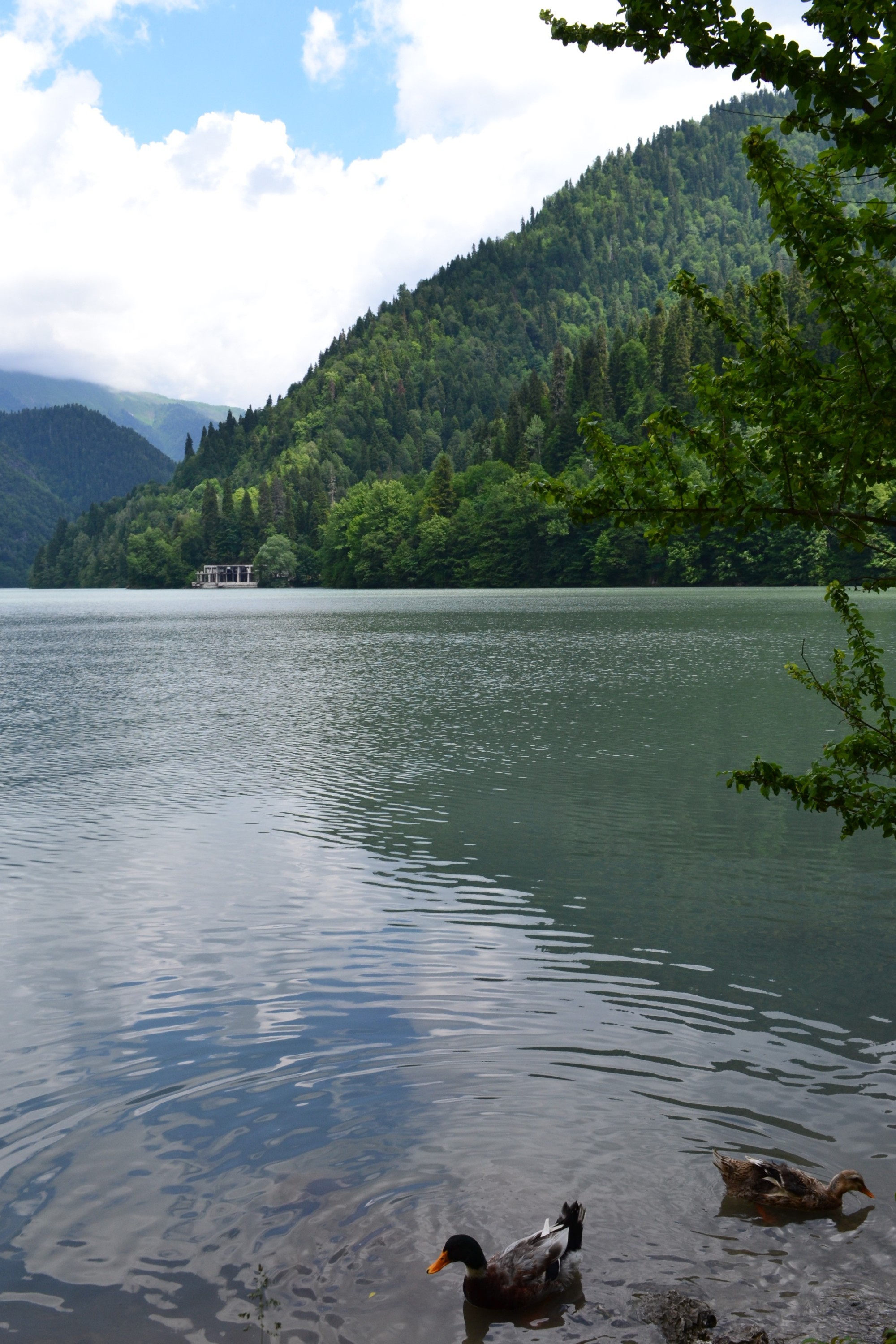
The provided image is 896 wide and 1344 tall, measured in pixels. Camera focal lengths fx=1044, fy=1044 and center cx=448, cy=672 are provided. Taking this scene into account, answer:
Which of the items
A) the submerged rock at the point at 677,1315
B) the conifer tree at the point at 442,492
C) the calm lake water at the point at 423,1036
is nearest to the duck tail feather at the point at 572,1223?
the calm lake water at the point at 423,1036

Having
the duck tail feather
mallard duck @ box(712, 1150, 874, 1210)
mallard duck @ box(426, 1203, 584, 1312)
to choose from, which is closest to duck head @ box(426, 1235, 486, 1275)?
mallard duck @ box(426, 1203, 584, 1312)

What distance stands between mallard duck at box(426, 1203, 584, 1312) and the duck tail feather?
61mm

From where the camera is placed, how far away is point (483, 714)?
31.5 meters

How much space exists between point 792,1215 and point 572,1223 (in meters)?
1.55

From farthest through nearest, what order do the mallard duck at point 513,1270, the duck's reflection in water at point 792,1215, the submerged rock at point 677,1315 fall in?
1. the duck's reflection in water at point 792,1215
2. the mallard duck at point 513,1270
3. the submerged rock at point 677,1315

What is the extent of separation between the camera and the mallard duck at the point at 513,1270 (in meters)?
6.04

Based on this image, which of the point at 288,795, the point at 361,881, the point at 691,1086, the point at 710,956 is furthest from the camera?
the point at 288,795

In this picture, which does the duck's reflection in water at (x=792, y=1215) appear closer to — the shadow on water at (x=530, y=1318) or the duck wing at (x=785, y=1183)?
the duck wing at (x=785, y=1183)

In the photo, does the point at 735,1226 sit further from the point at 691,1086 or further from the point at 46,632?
the point at 46,632

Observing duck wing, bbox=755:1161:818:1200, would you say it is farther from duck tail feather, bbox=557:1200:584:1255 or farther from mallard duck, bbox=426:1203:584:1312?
mallard duck, bbox=426:1203:584:1312

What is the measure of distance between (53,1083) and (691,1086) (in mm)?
5381

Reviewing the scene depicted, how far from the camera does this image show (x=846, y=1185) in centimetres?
680

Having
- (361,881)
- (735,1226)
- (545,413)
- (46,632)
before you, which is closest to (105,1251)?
(735,1226)

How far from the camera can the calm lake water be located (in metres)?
6.33
